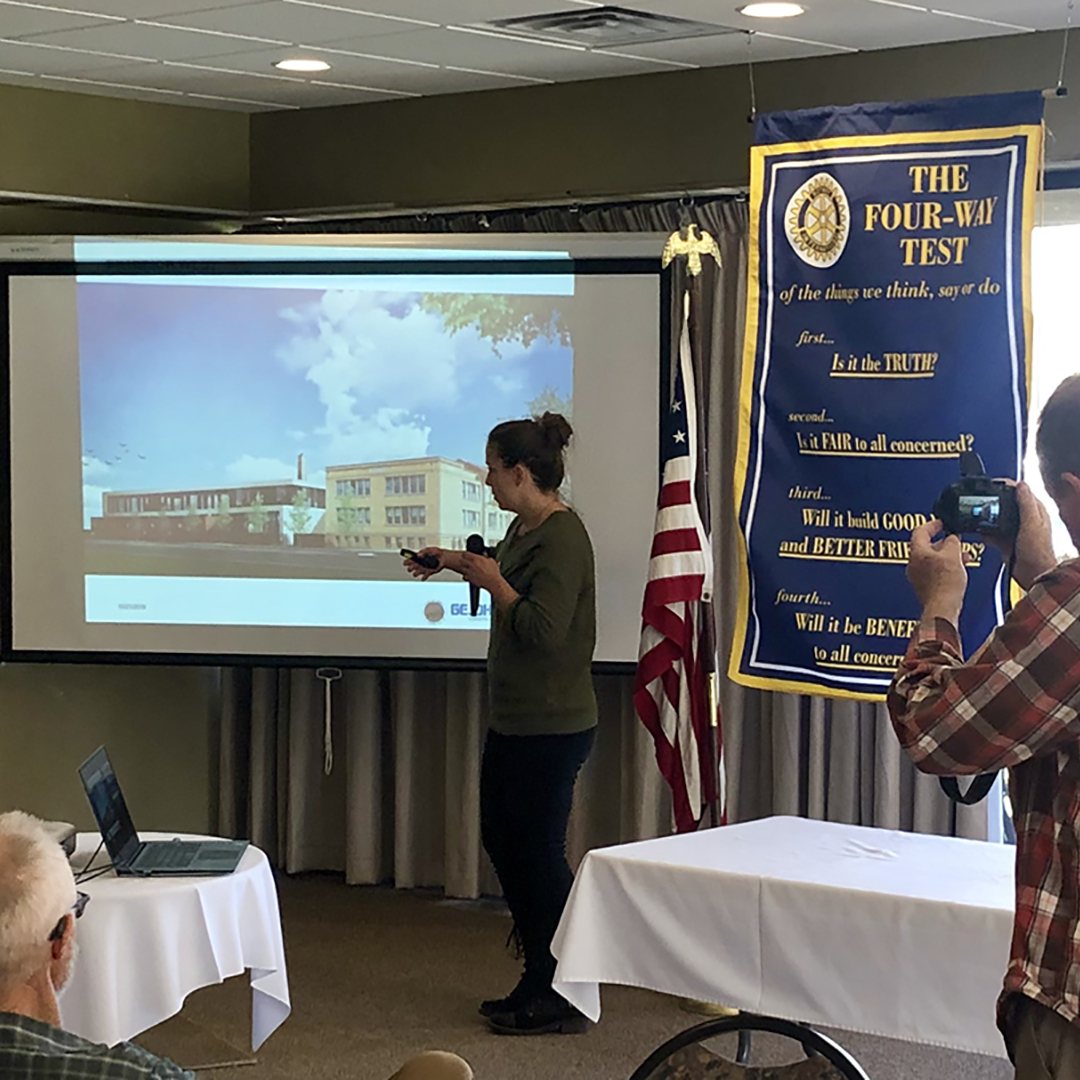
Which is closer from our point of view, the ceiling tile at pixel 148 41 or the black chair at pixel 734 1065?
the black chair at pixel 734 1065

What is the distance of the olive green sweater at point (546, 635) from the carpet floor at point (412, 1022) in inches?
31.7

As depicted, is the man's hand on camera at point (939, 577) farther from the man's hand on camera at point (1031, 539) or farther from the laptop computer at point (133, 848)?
the laptop computer at point (133, 848)

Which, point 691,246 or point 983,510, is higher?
point 691,246

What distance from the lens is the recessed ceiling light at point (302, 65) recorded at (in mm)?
4953

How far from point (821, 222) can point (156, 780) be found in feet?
10.1

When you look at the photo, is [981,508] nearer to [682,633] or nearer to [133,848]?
[133,848]

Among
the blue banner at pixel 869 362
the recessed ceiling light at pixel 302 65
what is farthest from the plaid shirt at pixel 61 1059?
the recessed ceiling light at pixel 302 65

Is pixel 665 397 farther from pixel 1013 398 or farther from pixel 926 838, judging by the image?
pixel 926 838

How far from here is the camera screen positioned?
214 cm

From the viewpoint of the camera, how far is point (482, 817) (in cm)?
420

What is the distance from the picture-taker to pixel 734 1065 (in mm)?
2504

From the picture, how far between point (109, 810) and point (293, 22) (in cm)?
219

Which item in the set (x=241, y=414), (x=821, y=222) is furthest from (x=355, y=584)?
(x=821, y=222)

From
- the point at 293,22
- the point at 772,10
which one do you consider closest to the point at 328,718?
the point at 293,22
